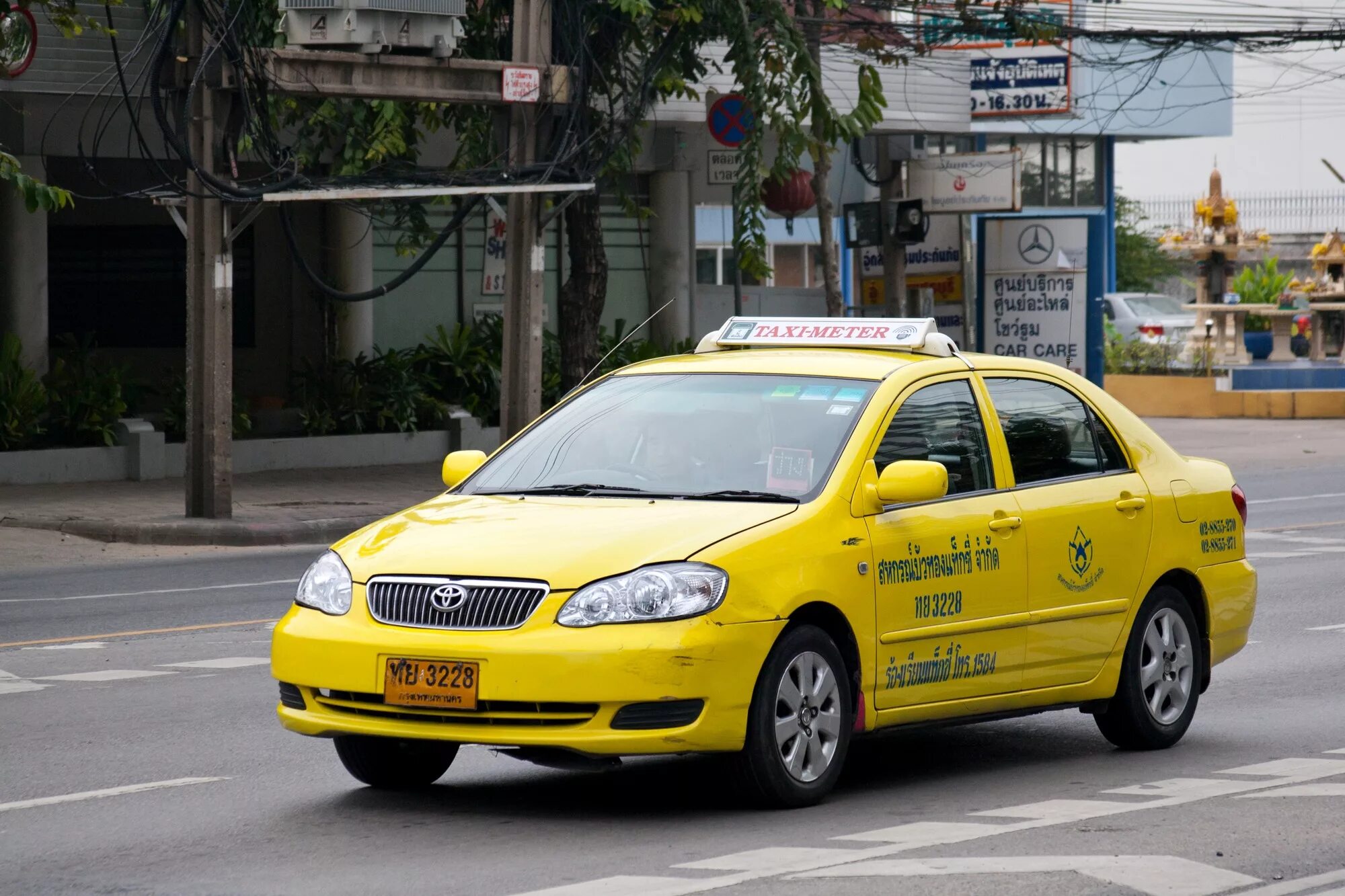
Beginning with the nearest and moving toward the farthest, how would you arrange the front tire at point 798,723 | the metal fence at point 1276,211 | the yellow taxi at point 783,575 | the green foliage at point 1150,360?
the yellow taxi at point 783,575, the front tire at point 798,723, the green foliage at point 1150,360, the metal fence at point 1276,211

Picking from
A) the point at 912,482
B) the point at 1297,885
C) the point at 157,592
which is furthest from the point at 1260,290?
the point at 1297,885

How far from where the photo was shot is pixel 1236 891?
577 cm

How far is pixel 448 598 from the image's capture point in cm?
659

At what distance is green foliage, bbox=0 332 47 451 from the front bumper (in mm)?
15485

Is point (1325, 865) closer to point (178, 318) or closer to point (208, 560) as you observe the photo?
point (208, 560)

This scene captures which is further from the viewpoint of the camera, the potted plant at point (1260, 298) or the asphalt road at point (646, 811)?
the potted plant at point (1260, 298)

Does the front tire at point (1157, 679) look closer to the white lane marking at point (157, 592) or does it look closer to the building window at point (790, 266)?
the white lane marking at point (157, 592)

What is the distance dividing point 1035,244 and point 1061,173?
23.3 meters

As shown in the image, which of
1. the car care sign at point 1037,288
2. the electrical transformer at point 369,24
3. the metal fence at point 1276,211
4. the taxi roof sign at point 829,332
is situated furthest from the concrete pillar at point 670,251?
the metal fence at point 1276,211

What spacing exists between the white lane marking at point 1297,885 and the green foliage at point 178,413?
18004 mm

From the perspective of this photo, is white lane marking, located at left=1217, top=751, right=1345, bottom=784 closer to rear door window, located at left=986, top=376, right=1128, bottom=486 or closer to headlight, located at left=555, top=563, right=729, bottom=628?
rear door window, located at left=986, top=376, right=1128, bottom=486

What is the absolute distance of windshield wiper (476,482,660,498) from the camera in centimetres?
732

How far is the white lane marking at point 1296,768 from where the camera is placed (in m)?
7.80

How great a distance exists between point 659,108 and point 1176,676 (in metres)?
18.6
